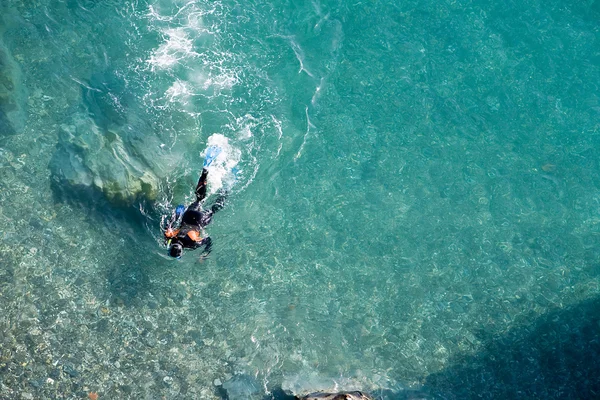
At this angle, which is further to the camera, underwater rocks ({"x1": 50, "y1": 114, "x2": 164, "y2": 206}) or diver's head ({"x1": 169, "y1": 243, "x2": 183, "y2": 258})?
underwater rocks ({"x1": 50, "y1": 114, "x2": 164, "y2": 206})

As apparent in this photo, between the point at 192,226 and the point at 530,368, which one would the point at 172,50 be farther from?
the point at 530,368

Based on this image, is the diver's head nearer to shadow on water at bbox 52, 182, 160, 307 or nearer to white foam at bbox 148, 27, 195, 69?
shadow on water at bbox 52, 182, 160, 307

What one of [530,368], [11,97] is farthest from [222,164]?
[530,368]

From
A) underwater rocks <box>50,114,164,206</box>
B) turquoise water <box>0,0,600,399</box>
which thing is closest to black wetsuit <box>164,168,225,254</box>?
turquoise water <box>0,0,600,399</box>

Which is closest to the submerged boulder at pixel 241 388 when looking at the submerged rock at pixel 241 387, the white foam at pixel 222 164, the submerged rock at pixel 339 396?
the submerged rock at pixel 241 387

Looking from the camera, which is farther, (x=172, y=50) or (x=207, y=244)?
(x=172, y=50)

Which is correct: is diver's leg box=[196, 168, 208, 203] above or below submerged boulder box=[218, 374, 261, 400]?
above

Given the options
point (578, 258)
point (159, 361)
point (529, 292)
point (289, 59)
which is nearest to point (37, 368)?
point (159, 361)

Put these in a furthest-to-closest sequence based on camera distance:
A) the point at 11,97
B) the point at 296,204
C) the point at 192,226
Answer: the point at 296,204 < the point at 11,97 < the point at 192,226
